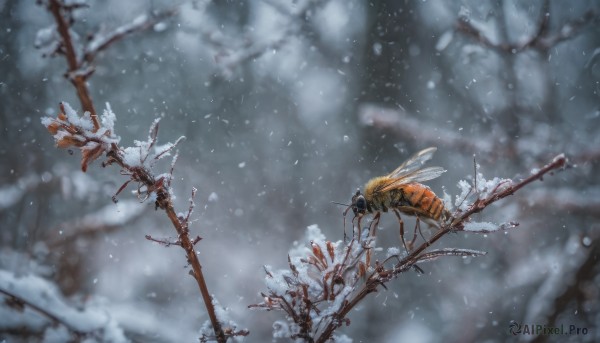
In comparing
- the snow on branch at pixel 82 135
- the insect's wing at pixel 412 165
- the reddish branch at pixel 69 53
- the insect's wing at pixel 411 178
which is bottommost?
the snow on branch at pixel 82 135

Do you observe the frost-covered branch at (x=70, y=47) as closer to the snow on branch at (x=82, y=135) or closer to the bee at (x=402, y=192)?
the snow on branch at (x=82, y=135)

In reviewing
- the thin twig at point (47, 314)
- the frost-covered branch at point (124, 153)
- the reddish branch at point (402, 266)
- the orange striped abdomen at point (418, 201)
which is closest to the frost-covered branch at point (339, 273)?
the reddish branch at point (402, 266)

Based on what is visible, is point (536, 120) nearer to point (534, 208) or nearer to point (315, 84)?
point (534, 208)

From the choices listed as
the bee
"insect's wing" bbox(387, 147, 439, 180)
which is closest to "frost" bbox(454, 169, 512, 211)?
the bee

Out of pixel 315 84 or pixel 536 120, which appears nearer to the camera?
pixel 536 120

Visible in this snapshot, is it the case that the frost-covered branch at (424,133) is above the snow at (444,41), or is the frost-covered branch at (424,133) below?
below

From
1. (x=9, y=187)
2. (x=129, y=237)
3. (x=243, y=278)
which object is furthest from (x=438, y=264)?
(x=9, y=187)

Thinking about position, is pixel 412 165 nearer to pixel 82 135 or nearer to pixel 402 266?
pixel 402 266

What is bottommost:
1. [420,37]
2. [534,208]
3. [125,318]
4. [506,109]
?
[125,318]
